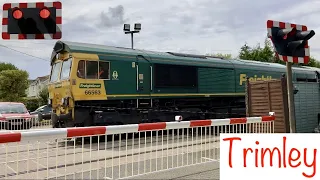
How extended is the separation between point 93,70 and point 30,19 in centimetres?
622

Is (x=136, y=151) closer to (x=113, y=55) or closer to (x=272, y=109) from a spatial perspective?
(x=272, y=109)

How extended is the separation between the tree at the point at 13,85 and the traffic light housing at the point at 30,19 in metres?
30.6

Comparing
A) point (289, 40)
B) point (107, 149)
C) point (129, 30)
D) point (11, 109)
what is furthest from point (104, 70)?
point (129, 30)

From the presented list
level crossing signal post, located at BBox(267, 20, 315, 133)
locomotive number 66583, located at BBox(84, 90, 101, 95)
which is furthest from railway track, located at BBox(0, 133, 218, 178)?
locomotive number 66583, located at BBox(84, 90, 101, 95)

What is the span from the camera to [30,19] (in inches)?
234

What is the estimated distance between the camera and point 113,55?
12.7m

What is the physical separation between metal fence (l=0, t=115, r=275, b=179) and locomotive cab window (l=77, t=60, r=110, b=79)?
5.06 meters

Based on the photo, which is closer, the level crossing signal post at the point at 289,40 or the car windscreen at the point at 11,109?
the level crossing signal post at the point at 289,40

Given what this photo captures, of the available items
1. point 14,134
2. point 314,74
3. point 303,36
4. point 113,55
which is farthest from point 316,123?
point 314,74

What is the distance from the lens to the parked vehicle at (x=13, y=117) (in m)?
15.6

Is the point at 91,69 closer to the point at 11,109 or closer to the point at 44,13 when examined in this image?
the point at 44,13

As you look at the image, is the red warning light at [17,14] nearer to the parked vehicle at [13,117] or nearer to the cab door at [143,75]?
the cab door at [143,75]

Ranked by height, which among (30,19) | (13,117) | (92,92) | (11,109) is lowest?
(13,117)

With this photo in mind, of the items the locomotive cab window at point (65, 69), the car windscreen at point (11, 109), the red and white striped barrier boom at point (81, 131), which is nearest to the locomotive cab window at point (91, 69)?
the locomotive cab window at point (65, 69)
